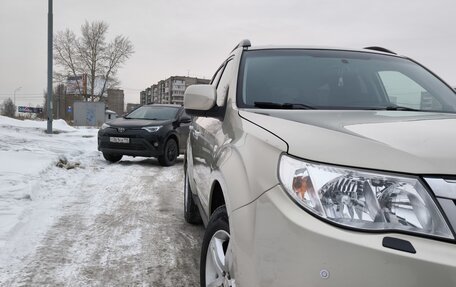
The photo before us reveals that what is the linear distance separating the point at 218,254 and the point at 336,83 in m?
1.46

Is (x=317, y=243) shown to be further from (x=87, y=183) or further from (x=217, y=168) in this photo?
(x=87, y=183)

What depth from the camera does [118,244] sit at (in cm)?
409

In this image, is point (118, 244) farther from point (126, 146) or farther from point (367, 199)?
point (126, 146)

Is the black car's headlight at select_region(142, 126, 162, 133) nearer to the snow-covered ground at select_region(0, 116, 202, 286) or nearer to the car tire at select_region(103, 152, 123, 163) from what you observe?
the car tire at select_region(103, 152, 123, 163)

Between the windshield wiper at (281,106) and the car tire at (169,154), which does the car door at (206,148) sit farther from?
the car tire at (169,154)

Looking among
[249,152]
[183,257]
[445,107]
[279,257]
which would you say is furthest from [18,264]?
[445,107]

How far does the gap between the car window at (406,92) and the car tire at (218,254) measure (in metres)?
1.52

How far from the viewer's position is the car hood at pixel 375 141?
147 cm

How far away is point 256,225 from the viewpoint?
5.57 feet

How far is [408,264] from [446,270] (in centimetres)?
11

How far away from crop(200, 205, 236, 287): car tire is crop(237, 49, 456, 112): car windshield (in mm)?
782

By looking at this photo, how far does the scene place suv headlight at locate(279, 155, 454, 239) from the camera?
55.4 inches

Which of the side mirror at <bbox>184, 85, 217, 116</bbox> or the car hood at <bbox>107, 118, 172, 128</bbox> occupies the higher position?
the side mirror at <bbox>184, 85, 217, 116</bbox>

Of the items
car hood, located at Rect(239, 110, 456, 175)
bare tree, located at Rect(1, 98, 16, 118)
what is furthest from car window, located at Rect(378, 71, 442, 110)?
bare tree, located at Rect(1, 98, 16, 118)
